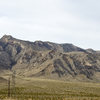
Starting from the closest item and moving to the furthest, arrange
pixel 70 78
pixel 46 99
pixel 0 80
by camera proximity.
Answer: pixel 46 99 < pixel 0 80 < pixel 70 78

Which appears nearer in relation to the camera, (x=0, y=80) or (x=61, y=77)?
(x=0, y=80)

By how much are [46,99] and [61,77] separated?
442 feet

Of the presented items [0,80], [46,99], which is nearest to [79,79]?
[0,80]

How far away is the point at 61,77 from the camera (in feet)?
649

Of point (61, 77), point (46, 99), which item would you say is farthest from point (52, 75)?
point (46, 99)

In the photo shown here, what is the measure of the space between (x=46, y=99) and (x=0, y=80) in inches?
3124

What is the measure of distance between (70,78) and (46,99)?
133795 mm

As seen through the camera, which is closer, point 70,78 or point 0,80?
point 0,80

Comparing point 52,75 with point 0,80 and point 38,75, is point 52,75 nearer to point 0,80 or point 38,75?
point 38,75

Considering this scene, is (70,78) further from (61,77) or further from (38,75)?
(38,75)

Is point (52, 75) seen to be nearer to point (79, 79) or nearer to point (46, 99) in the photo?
point (79, 79)

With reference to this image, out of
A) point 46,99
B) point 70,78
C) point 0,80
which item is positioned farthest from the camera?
point 70,78

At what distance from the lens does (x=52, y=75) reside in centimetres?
19912

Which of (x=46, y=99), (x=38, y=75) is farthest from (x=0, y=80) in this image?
(x=46, y=99)
